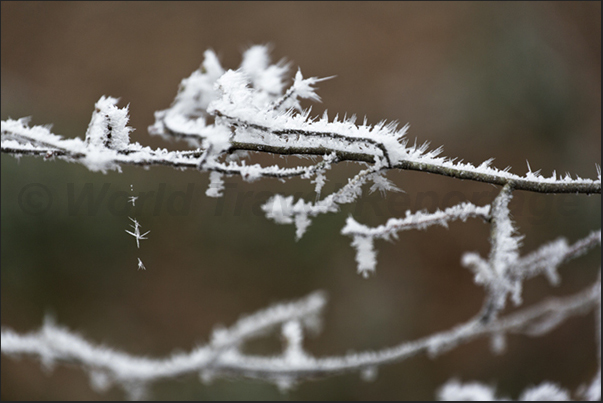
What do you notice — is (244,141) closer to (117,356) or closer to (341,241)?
(117,356)

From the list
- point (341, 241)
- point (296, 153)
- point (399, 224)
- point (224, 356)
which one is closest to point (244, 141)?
point (296, 153)

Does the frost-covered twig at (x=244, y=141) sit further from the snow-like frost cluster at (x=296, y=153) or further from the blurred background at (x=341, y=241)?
the blurred background at (x=341, y=241)

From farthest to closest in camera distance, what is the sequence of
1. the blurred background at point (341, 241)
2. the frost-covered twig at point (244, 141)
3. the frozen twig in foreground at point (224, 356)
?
1. the blurred background at point (341, 241)
2. the frozen twig in foreground at point (224, 356)
3. the frost-covered twig at point (244, 141)

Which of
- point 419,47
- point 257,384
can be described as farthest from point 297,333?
point 419,47

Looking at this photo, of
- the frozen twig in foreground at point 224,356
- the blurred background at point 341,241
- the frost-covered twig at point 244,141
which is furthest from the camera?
the blurred background at point 341,241

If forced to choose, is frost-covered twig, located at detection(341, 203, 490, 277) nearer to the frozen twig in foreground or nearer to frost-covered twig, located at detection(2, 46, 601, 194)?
frost-covered twig, located at detection(2, 46, 601, 194)

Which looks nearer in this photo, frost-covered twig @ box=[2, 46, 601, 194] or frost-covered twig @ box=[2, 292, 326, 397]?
frost-covered twig @ box=[2, 46, 601, 194]

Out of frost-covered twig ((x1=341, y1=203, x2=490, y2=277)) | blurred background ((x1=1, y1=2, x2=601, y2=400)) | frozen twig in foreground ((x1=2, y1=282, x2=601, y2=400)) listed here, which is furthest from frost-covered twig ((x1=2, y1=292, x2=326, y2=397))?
blurred background ((x1=1, y1=2, x2=601, y2=400))

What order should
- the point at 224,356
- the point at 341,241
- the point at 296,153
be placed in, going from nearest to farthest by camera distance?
1. the point at 296,153
2. the point at 224,356
3. the point at 341,241

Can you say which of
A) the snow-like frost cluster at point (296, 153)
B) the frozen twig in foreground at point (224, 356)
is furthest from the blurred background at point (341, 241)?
the snow-like frost cluster at point (296, 153)
